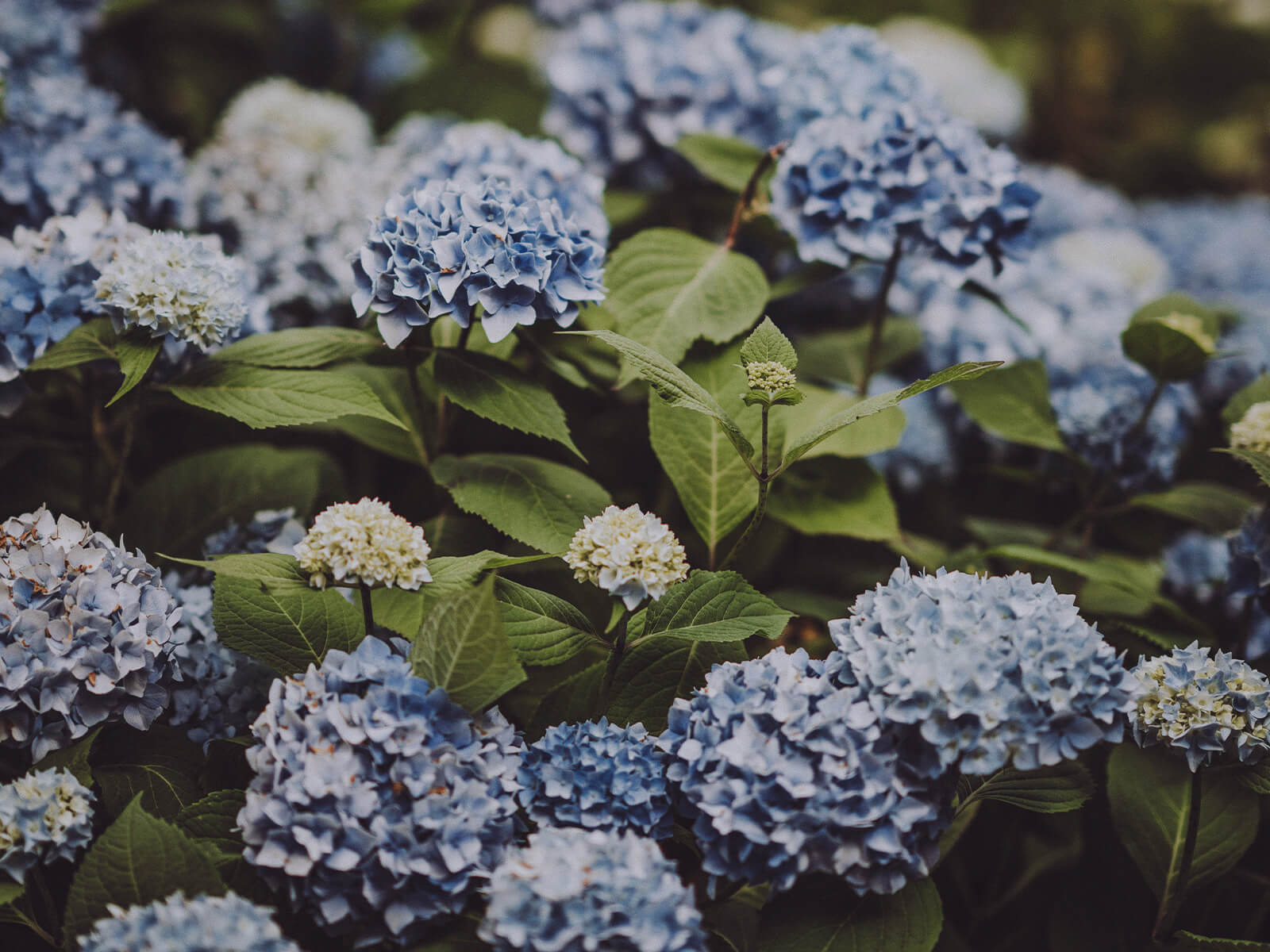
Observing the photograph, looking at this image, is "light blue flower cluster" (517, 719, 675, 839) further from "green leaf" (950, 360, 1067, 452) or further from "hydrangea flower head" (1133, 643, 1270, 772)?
"green leaf" (950, 360, 1067, 452)

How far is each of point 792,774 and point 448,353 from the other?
1.91ft

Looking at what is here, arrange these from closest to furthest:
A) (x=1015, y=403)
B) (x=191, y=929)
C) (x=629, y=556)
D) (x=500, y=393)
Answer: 1. (x=191, y=929)
2. (x=629, y=556)
3. (x=500, y=393)
4. (x=1015, y=403)

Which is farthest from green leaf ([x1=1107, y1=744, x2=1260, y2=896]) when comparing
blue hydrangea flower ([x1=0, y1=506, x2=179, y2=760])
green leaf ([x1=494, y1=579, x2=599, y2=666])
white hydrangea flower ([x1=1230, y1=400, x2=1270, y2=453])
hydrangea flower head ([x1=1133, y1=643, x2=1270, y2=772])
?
blue hydrangea flower ([x1=0, y1=506, x2=179, y2=760])

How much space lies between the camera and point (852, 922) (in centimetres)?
84

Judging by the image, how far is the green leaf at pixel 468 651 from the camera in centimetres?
79

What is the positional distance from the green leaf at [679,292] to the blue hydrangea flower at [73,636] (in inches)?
23.4

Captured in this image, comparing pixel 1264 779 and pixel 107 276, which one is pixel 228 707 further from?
pixel 1264 779

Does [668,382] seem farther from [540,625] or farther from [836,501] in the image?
[836,501]

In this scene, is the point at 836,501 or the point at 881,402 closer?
the point at 881,402

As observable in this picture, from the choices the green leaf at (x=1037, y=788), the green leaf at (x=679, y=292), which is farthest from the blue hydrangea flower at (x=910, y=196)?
the green leaf at (x=1037, y=788)

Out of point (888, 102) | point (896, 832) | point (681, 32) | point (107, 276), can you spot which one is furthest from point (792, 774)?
point (681, 32)

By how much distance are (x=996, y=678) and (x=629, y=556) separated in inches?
12.5

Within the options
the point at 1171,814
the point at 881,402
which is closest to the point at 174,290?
the point at 881,402

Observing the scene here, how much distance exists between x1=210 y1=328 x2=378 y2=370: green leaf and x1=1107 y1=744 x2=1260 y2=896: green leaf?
3.16 ft
